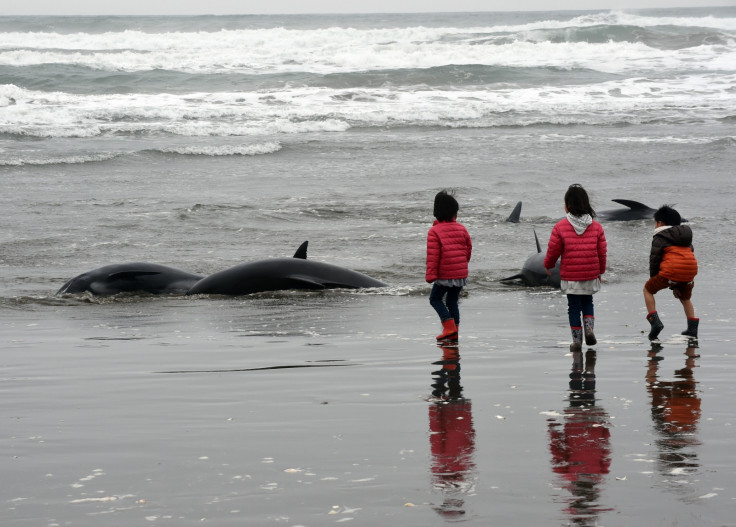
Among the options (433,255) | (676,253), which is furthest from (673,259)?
(433,255)

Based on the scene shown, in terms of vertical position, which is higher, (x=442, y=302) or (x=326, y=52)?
(x=326, y=52)

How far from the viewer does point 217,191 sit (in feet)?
65.6

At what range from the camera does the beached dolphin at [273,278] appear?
34.9ft

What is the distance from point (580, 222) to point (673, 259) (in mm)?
972

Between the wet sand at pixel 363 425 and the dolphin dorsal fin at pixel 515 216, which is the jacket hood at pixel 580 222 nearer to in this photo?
the wet sand at pixel 363 425

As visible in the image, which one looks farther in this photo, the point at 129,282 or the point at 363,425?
the point at 129,282

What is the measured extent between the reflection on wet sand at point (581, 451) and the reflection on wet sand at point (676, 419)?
0.28 metres

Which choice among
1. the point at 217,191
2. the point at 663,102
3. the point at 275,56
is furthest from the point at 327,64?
the point at 217,191

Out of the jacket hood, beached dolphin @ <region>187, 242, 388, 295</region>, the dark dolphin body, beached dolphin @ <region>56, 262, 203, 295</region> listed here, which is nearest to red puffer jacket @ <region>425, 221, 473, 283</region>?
the jacket hood

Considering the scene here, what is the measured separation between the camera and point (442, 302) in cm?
847

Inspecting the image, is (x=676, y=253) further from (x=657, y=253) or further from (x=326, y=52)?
(x=326, y=52)

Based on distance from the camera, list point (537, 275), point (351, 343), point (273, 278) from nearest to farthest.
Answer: point (351, 343), point (273, 278), point (537, 275)

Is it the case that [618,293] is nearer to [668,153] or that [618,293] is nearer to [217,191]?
[217,191]

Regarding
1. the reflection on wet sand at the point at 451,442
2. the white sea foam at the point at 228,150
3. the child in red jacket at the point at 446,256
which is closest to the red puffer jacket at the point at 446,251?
the child in red jacket at the point at 446,256
